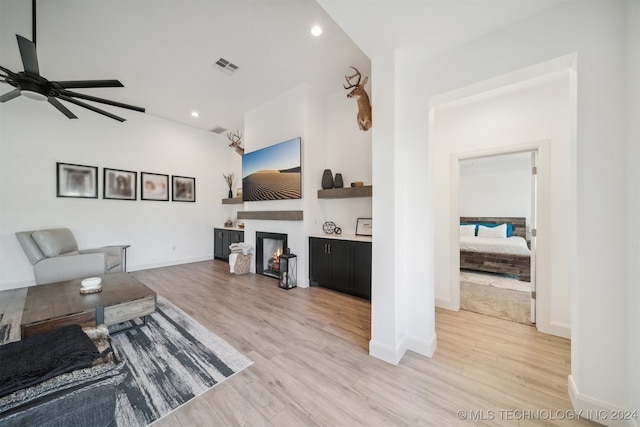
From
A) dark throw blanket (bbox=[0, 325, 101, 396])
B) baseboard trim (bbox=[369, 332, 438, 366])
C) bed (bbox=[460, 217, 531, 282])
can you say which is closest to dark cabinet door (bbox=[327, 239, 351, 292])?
baseboard trim (bbox=[369, 332, 438, 366])

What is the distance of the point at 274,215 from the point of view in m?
4.25

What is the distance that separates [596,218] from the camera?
1433 mm

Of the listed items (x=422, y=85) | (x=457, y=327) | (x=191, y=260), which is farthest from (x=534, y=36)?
(x=191, y=260)

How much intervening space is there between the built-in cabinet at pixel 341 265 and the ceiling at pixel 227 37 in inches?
94.4

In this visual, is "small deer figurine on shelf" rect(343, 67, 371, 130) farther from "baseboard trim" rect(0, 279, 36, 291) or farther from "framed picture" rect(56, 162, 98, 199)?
"baseboard trim" rect(0, 279, 36, 291)

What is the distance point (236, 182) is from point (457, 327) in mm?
5824

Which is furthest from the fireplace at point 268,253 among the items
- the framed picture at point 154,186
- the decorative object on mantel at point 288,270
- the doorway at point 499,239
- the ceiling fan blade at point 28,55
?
the ceiling fan blade at point 28,55

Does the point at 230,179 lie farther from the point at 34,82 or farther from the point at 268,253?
the point at 34,82

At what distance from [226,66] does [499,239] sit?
626cm

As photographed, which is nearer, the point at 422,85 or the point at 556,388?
the point at 556,388

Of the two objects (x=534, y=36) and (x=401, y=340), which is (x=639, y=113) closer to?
(x=534, y=36)

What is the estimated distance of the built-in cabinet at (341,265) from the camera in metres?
3.29

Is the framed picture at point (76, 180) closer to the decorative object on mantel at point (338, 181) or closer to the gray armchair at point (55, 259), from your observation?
the gray armchair at point (55, 259)

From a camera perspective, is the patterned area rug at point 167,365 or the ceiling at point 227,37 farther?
the ceiling at point 227,37
